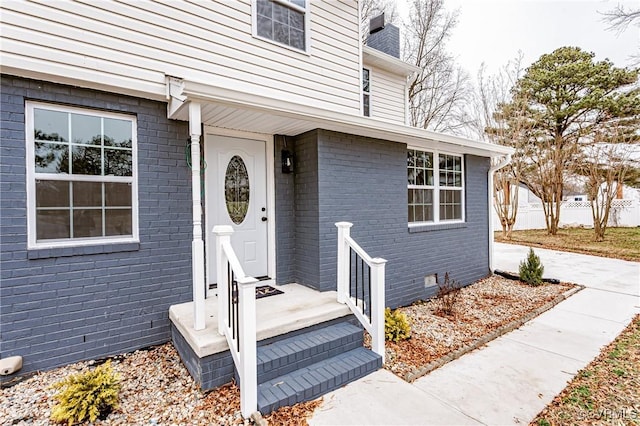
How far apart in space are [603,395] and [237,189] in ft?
14.2

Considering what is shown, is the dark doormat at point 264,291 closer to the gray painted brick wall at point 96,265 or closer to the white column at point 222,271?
the gray painted brick wall at point 96,265

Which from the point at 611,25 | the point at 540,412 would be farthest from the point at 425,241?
the point at 611,25

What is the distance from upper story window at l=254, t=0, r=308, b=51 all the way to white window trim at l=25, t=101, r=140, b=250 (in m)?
2.21

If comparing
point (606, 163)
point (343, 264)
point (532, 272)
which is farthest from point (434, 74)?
point (343, 264)

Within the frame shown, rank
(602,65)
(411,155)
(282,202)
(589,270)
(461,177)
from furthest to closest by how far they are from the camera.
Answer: (602,65), (589,270), (461,177), (411,155), (282,202)

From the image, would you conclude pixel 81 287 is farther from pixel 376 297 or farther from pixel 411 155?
pixel 411 155

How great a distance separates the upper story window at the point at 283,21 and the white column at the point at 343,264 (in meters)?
2.87

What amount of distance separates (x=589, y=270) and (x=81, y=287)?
398 inches

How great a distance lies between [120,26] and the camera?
3.25 m

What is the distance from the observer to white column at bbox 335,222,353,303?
11.8ft

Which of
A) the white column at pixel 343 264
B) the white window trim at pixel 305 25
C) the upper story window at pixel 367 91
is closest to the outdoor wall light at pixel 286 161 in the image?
the white column at pixel 343 264

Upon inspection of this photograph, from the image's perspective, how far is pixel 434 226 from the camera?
18.7ft

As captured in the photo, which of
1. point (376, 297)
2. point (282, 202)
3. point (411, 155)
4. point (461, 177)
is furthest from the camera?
point (461, 177)

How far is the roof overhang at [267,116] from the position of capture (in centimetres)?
292
